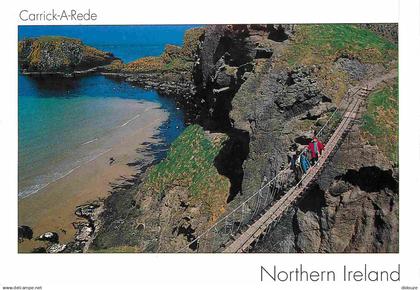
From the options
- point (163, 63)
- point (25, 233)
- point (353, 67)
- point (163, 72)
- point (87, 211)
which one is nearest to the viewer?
point (353, 67)

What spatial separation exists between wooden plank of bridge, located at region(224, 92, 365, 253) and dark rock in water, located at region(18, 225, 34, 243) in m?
4.83

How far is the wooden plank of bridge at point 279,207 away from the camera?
8609 mm

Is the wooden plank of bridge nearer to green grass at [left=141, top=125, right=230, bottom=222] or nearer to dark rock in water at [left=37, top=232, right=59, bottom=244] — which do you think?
green grass at [left=141, top=125, right=230, bottom=222]

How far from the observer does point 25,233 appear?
37.7 ft

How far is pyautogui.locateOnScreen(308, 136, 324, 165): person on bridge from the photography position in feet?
30.0

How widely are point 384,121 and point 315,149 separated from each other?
136 cm

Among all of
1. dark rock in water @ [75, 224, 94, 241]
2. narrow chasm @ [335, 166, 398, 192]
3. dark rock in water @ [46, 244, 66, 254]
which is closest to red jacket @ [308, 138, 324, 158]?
narrow chasm @ [335, 166, 398, 192]
